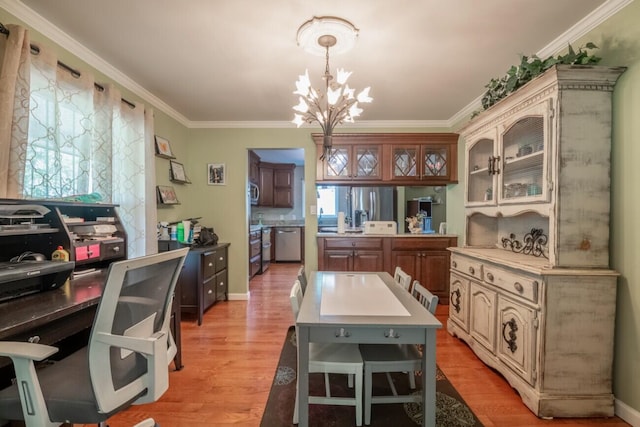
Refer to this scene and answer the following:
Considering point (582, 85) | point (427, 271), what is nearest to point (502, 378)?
point (427, 271)

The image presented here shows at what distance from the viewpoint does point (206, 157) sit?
389cm

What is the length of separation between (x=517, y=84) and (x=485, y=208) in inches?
38.5

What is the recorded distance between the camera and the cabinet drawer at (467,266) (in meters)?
2.31

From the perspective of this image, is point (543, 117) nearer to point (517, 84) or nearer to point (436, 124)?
point (517, 84)

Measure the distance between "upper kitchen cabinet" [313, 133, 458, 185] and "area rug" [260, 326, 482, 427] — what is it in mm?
2310

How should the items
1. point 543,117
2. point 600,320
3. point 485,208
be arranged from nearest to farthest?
point 600,320, point 543,117, point 485,208

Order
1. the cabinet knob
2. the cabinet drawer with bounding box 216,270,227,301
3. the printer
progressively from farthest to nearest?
the cabinet drawer with bounding box 216,270,227,301 < the cabinet knob < the printer

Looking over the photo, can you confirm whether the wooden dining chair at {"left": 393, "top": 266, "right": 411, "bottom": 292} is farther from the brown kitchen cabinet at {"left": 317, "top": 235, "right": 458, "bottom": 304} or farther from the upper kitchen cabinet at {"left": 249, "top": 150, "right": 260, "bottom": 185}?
the upper kitchen cabinet at {"left": 249, "top": 150, "right": 260, "bottom": 185}

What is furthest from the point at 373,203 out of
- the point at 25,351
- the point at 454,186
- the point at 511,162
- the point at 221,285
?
the point at 25,351

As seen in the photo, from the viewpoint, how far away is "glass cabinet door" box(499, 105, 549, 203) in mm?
1828

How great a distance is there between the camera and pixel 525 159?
2068 mm

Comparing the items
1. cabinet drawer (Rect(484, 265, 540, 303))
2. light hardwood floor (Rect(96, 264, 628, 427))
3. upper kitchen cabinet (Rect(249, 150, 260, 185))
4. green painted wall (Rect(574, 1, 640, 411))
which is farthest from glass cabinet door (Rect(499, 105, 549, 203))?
upper kitchen cabinet (Rect(249, 150, 260, 185))

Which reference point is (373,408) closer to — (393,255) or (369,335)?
(369,335)

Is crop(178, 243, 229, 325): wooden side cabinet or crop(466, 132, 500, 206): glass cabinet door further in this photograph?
crop(178, 243, 229, 325): wooden side cabinet
